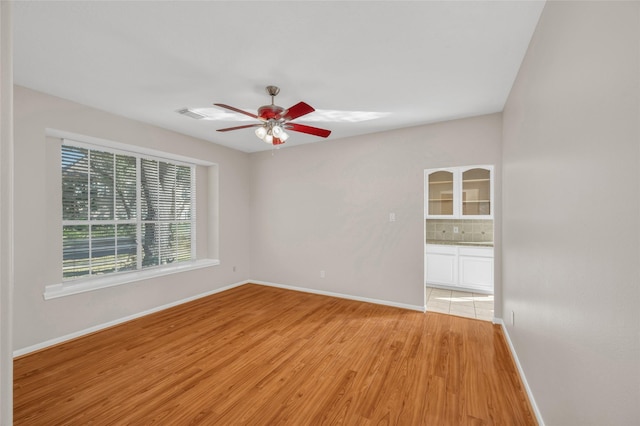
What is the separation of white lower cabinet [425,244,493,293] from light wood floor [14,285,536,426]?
1289mm

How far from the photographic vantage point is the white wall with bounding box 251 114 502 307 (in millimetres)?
3633

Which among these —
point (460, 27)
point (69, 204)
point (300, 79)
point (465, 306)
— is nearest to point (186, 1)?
point (300, 79)

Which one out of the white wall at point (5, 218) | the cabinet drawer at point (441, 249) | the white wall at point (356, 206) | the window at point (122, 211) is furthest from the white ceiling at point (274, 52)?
the cabinet drawer at point (441, 249)

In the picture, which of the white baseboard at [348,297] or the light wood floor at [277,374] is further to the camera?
the white baseboard at [348,297]

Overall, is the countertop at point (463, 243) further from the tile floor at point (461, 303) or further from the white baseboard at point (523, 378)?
the white baseboard at point (523, 378)

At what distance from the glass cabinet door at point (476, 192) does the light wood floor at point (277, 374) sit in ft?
5.83

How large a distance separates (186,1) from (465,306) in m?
4.65

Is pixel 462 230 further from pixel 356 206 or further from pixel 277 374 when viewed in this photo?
pixel 277 374

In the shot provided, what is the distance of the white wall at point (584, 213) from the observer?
2.73 feet

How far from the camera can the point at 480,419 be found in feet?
5.74

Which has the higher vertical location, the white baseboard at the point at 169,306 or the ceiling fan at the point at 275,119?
the ceiling fan at the point at 275,119

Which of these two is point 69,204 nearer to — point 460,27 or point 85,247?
point 85,247

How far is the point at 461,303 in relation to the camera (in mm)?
4051

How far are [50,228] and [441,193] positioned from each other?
5407mm
